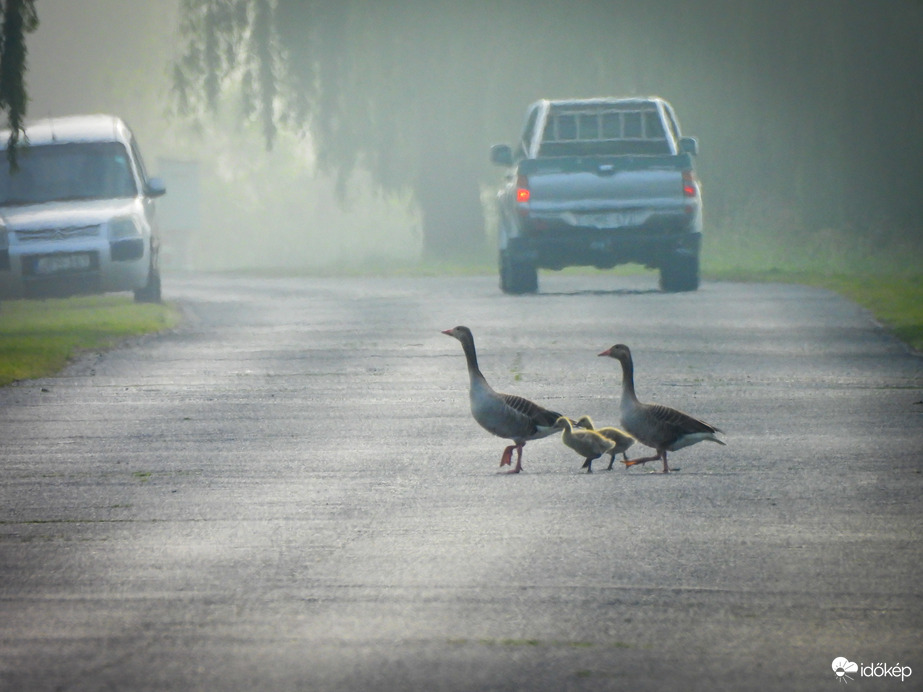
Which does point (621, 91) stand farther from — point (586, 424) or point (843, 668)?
point (843, 668)

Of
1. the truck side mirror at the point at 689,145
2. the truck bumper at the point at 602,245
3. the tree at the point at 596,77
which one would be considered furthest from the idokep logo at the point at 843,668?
the tree at the point at 596,77

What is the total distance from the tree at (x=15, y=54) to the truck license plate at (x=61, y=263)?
13.0ft

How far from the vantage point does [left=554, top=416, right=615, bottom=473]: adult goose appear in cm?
980

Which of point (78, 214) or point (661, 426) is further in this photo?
point (78, 214)

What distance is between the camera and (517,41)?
115 ft

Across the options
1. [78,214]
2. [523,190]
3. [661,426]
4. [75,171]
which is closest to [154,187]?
[75,171]

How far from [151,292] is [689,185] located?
7591mm

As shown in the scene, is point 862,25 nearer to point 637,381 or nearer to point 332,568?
point 637,381

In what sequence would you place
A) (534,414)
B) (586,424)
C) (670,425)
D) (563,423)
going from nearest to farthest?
(670,425), (563,423), (534,414), (586,424)

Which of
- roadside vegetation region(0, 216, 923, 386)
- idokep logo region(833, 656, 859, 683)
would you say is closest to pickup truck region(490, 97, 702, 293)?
roadside vegetation region(0, 216, 923, 386)

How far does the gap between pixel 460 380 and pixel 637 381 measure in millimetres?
1575

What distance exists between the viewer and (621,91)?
35.0m

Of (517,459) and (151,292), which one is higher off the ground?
(517,459)

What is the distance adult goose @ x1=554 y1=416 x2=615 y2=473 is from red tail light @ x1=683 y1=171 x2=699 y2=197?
1250cm
